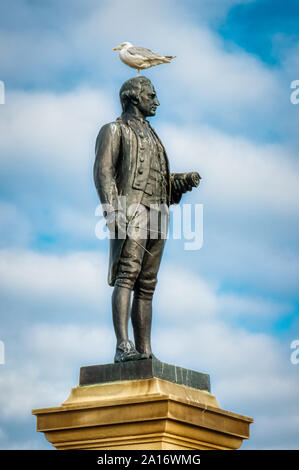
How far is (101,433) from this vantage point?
403 inches

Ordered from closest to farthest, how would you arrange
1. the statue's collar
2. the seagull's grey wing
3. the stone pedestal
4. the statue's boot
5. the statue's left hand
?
1. the stone pedestal
2. the statue's boot
3. the statue's collar
4. the seagull's grey wing
5. the statue's left hand

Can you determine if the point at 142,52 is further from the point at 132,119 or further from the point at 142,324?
the point at 142,324

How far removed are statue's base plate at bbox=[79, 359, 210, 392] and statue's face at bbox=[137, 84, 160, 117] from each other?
10.5ft

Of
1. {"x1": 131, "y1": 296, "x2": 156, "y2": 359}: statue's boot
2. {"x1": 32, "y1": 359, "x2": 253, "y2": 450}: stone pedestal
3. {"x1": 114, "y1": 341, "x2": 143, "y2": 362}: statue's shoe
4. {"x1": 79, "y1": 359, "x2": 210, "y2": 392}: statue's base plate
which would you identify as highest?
{"x1": 131, "y1": 296, "x2": 156, "y2": 359}: statue's boot

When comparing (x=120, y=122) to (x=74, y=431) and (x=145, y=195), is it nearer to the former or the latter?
(x=145, y=195)

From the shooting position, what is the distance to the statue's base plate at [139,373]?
10.4 meters

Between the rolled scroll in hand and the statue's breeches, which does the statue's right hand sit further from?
the rolled scroll in hand

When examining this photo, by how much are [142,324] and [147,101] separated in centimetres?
274

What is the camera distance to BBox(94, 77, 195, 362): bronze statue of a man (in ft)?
36.0

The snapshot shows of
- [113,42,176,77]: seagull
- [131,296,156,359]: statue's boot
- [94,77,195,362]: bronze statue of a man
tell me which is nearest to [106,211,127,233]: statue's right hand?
[94,77,195,362]: bronze statue of a man

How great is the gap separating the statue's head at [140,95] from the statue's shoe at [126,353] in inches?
116

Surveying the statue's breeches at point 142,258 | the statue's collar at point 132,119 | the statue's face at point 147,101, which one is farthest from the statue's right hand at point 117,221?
the statue's face at point 147,101

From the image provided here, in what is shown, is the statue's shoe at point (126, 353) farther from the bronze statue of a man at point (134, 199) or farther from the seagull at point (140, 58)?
the seagull at point (140, 58)

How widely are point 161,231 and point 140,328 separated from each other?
3.89 feet
